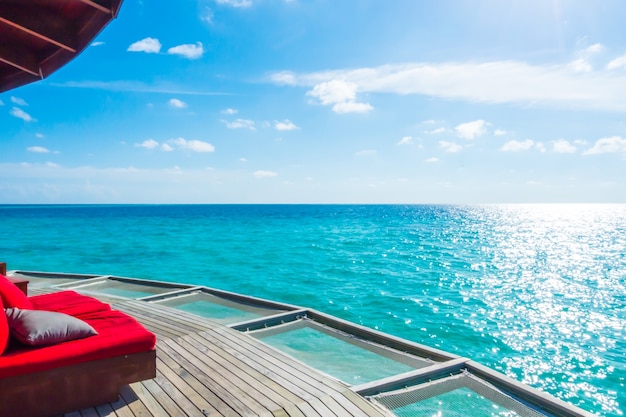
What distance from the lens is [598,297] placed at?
13734 millimetres

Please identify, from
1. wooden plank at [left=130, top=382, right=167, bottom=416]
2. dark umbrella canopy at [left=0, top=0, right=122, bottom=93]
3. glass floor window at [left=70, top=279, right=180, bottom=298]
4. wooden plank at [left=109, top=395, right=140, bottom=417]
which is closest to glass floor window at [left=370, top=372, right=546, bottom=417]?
wooden plank at [left=130, top=382, right=167, bottom=416]

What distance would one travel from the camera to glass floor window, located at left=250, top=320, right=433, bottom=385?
12.0ft

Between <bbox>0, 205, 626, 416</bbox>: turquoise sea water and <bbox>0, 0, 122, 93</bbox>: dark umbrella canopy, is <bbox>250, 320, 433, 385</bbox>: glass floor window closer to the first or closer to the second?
<bbox>0, 0, 122, 93</bbox>: dark umbrella canopy

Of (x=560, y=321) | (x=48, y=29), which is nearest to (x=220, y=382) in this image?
(x=48, y=29)

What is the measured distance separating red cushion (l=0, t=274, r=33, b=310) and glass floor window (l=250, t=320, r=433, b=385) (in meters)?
2.28

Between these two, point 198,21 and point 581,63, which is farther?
point 198,21

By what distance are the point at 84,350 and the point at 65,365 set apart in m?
0.14

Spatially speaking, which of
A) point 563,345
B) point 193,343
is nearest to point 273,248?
point 563,345

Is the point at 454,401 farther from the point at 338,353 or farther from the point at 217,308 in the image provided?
the point at 217,308

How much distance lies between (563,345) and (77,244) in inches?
1128

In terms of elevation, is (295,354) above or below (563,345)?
above

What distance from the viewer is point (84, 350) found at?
2.70 metres

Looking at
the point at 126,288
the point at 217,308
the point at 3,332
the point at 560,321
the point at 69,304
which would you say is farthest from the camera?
the point at 560,321

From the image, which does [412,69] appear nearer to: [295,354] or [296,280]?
[296,280]
